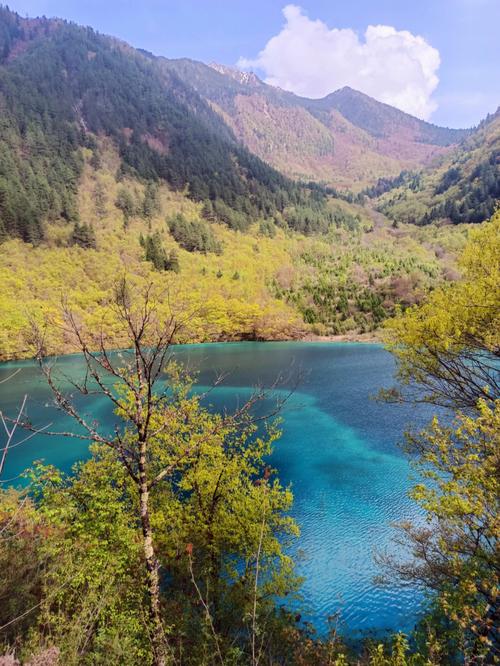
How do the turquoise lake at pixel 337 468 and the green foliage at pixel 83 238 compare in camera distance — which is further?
the green foliage at pixel 83 238

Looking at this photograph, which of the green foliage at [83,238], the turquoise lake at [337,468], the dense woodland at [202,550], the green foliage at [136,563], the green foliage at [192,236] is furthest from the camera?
the green foliage at [192,236]

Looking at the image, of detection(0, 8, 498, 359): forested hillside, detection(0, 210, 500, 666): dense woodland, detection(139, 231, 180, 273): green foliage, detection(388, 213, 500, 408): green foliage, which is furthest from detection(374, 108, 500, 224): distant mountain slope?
detection(0, 210, 500, 666): dense woodland

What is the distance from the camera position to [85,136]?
4970 inches

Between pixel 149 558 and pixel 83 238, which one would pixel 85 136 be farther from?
pixel 149 558

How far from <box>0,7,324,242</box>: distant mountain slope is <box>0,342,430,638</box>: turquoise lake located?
6569cm

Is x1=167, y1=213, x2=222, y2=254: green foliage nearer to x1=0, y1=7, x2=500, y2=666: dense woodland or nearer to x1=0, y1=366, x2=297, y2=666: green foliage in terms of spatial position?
x1=0, y1=7, x2=500, y2=666: dense woodland

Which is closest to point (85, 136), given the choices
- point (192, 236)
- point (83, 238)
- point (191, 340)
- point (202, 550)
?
point (192, 236)

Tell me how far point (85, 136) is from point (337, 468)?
14527 centimetres

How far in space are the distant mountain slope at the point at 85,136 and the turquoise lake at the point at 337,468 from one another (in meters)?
65.7

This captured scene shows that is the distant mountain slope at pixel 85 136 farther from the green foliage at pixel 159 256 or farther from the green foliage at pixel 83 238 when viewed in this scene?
the green foliage at pixel 159 256

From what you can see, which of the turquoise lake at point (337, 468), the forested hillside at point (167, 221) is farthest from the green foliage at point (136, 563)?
the forested hillside at point (167, 221)

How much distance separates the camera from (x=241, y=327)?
83188mm

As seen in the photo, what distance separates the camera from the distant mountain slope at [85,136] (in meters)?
91.9

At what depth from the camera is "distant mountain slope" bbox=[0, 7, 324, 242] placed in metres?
91.9
